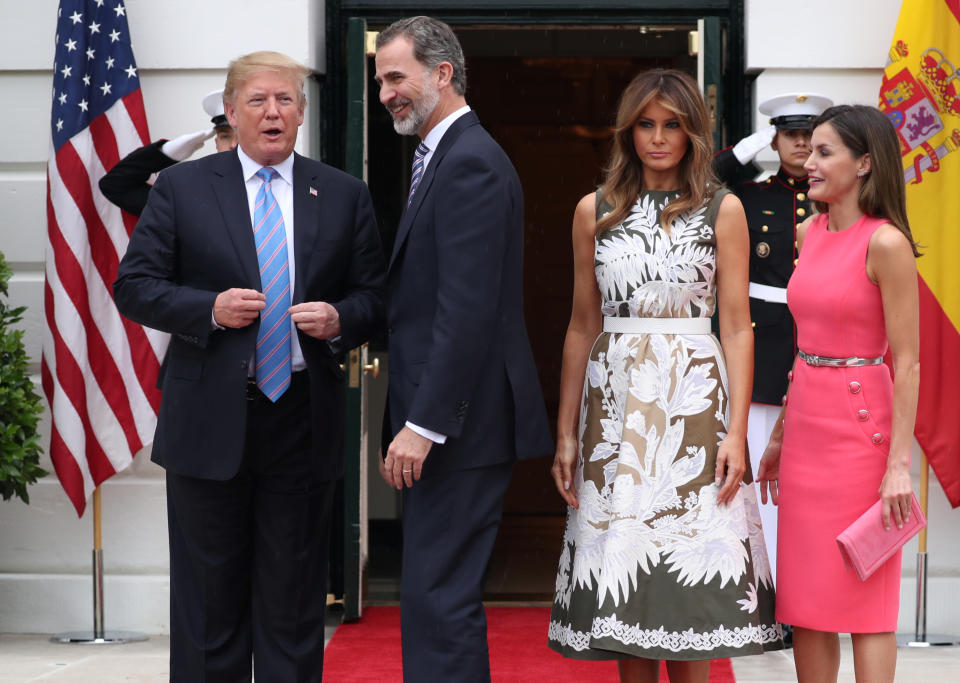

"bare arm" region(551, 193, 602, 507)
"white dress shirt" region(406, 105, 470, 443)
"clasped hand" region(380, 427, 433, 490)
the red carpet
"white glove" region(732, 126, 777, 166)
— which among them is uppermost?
"white glove" region(732, 126, 777, 166)

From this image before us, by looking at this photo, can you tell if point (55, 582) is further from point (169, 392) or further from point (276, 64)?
point (276, 64)

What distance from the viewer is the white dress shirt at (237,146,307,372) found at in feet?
10.8

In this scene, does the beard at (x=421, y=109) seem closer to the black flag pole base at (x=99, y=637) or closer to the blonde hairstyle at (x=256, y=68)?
the blonde hairstyle at (x=256, y=68)

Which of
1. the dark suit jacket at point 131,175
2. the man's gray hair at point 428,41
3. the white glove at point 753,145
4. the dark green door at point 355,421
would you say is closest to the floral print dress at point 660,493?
the man's gray hair at point 428,41

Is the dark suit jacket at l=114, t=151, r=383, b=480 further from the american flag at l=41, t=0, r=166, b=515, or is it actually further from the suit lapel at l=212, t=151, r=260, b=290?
the american flag at l=41, t=0, r=166, b=515

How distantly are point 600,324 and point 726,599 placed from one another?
2.68ft

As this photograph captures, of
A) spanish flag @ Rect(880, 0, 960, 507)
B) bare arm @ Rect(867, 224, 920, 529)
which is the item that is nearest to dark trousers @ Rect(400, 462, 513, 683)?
bare arm @ Rect(867, 224, 920, 529)

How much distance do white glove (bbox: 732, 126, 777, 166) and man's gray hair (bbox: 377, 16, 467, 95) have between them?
2023 millimetres

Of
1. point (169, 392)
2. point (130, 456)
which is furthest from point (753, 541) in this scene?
point (130, 456)

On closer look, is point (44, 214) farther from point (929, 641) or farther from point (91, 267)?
point (929, 641)

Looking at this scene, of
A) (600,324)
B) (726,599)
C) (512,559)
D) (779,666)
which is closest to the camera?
(726,599)

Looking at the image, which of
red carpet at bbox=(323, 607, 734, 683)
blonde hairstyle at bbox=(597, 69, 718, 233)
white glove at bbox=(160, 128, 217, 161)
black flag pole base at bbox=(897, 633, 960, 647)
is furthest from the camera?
black flag pole base at bbox=(897, 633, 960, 647)

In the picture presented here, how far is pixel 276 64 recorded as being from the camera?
325 centimetres

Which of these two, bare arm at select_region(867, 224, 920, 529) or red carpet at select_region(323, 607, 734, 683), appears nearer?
bare arm at select_region(867, 224, 920, 529)
